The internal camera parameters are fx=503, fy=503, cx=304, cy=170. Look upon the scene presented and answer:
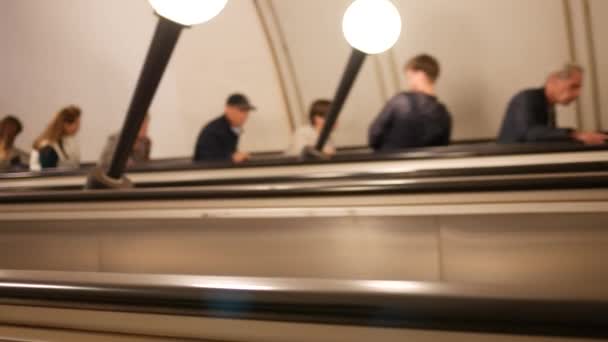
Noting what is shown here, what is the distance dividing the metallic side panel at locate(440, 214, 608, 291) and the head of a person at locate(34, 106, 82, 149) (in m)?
4.05

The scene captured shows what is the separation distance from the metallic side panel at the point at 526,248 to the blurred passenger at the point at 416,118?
4.89 feet

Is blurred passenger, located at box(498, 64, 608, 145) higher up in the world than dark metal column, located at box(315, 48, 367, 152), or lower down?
lower down

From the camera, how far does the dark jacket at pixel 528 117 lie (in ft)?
10.8

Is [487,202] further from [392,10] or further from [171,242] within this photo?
[171,242]

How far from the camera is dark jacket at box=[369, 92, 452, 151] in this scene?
136 inches

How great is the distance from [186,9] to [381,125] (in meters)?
2.11

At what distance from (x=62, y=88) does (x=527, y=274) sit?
31.5ft

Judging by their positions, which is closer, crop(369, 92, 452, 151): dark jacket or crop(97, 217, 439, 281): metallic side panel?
crop(97, 217, 439, 281): metallic side panel

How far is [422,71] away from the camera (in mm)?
3602

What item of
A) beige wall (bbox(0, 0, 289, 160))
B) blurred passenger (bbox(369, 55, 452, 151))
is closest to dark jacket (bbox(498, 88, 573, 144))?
blurred passenger (bbox(369, 55, 452, 151))

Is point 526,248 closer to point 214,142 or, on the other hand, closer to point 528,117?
point 528,117

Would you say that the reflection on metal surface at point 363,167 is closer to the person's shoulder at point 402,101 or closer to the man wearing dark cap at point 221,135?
the person's shoulder at point 402,101

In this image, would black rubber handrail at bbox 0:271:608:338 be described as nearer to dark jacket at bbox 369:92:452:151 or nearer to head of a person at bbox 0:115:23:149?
dark jacket at bbox 369:92:452:151

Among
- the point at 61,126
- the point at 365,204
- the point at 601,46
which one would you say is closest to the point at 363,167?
the point at 365,204
